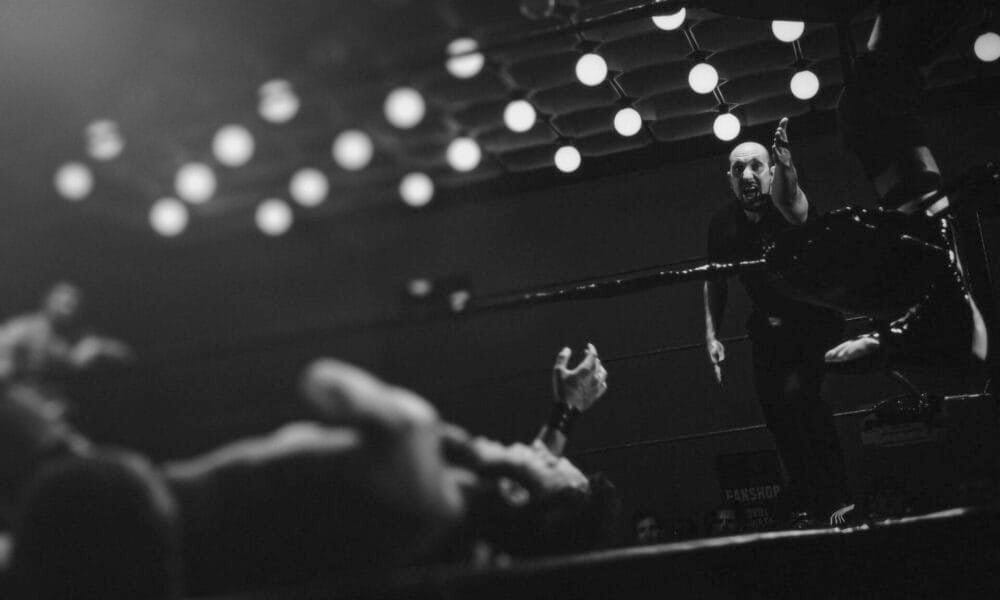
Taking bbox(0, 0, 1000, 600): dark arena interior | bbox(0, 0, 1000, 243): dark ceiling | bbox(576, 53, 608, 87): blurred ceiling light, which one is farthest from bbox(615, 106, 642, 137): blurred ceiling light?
bbox(0, 0, 1000, 243): dark ceiling

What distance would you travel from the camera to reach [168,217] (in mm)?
1545

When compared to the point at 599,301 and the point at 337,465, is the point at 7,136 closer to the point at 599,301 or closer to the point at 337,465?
the point at 337,465

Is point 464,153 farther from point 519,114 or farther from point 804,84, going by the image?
point 804,84

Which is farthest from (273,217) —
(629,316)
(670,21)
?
(629,316)

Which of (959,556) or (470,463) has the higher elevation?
(470,463)

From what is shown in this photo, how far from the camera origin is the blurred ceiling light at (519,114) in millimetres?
4281

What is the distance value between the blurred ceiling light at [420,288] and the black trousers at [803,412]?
1.51 m

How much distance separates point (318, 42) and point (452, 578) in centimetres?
135

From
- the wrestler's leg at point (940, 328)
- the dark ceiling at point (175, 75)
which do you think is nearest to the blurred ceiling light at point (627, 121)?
the dark ceiling at point (175, 75)

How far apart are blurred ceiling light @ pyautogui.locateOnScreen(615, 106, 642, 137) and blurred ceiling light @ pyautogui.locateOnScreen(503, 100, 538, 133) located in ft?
1.84

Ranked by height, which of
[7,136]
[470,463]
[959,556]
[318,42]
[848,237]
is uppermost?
[318,42]

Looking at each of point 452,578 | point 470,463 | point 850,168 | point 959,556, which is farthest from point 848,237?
point 850,168

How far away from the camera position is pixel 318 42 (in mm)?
1838

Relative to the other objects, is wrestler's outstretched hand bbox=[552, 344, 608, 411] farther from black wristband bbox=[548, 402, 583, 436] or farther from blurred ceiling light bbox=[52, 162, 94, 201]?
blurred ceiling light bbox=[52, 162, 94, 201]
